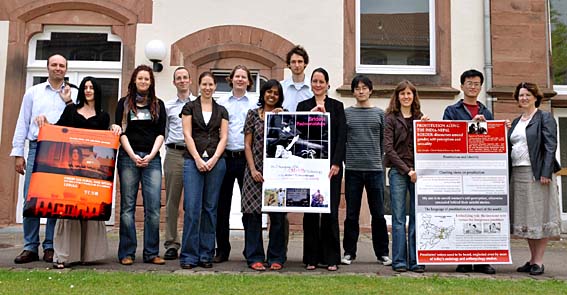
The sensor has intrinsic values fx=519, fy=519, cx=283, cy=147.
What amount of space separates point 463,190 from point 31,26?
22.6 feet

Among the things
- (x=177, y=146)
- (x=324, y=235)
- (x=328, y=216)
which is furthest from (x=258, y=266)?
(x=177, y=146)

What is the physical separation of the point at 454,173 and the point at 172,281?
2.63 meters

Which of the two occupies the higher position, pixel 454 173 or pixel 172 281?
pixel 454 173

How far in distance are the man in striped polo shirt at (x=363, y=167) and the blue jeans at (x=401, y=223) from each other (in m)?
0.34

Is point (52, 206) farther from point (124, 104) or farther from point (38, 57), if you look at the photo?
point (38, 57)

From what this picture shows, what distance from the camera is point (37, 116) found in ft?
16.2

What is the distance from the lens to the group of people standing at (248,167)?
15.4ft

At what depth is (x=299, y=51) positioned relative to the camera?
5008mm

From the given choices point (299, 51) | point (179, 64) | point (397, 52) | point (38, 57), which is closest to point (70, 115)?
point (299, 51)

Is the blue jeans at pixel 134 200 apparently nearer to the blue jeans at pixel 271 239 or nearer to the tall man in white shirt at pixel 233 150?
the tall man in white shirt at pixel 233 150

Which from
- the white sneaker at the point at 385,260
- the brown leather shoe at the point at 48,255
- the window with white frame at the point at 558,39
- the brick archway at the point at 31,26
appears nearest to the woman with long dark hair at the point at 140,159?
the brown leather shoe at the point at 48,255

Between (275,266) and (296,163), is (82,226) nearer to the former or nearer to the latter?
(275,266)

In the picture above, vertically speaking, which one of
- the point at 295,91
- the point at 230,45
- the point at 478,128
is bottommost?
the point at 478,128

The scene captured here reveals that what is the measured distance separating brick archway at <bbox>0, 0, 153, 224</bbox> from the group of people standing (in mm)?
2994
